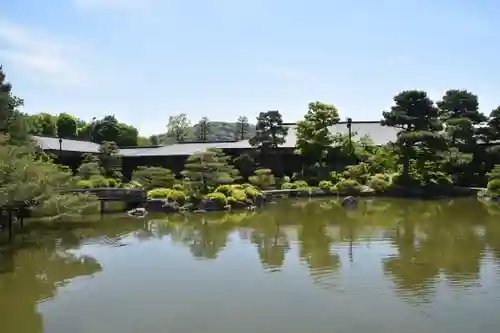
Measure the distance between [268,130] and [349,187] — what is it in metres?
7.16

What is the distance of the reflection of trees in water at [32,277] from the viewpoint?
718 centimetres

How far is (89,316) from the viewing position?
23.4ft

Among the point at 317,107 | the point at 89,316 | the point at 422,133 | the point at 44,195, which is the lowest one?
the point at 89,316

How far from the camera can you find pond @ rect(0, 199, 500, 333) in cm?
684

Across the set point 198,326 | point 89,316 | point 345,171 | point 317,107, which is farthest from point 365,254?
point 317,107

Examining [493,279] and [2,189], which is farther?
[2,189]

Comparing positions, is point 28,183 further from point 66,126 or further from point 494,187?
point 66,126

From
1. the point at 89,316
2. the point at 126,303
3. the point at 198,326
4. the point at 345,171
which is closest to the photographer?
the point at 198,326

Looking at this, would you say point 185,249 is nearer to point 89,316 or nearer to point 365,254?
point 365,254

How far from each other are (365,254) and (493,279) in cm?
291

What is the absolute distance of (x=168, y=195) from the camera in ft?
66.2

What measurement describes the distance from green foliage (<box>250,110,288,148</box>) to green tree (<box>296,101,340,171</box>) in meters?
1.34

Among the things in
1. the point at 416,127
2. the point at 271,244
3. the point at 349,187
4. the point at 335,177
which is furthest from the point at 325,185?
the point at 271,244

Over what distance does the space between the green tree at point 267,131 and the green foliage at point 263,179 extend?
14.8 feet
